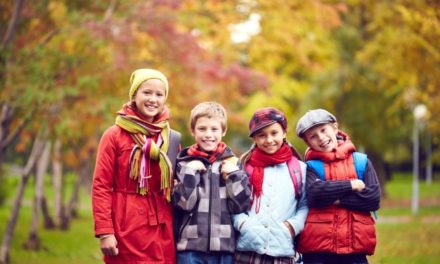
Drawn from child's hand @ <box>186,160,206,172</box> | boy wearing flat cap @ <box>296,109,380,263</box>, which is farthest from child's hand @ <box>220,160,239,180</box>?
boy wearing flat cap @ <box>296,109,380,263</box>

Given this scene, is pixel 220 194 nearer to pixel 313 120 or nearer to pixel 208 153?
pixel 208 153

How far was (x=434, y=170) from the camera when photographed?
52531mm

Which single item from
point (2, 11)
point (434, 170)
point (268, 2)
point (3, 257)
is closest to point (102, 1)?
point (2, 11)

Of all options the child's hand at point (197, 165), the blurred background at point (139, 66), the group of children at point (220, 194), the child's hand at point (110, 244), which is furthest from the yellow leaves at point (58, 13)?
the child's hand at point (110, 244)

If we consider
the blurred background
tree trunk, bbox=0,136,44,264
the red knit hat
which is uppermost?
the blurred background

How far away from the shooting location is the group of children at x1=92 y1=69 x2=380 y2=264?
4867mm

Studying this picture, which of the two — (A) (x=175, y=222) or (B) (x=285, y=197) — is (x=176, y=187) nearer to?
(A) (x=175, y=222)

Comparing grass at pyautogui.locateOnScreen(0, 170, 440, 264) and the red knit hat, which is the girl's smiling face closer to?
the red knit hat

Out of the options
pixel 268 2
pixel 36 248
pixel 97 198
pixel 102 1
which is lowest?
pixel 36 248

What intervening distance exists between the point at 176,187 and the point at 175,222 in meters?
0.31

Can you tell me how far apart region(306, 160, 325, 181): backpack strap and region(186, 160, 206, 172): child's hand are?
2.43 feet

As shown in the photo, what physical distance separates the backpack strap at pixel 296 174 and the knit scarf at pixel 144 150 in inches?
32.5

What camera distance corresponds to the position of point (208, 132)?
4.95m

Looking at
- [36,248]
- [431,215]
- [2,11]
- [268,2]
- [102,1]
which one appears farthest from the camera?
[431,215]
